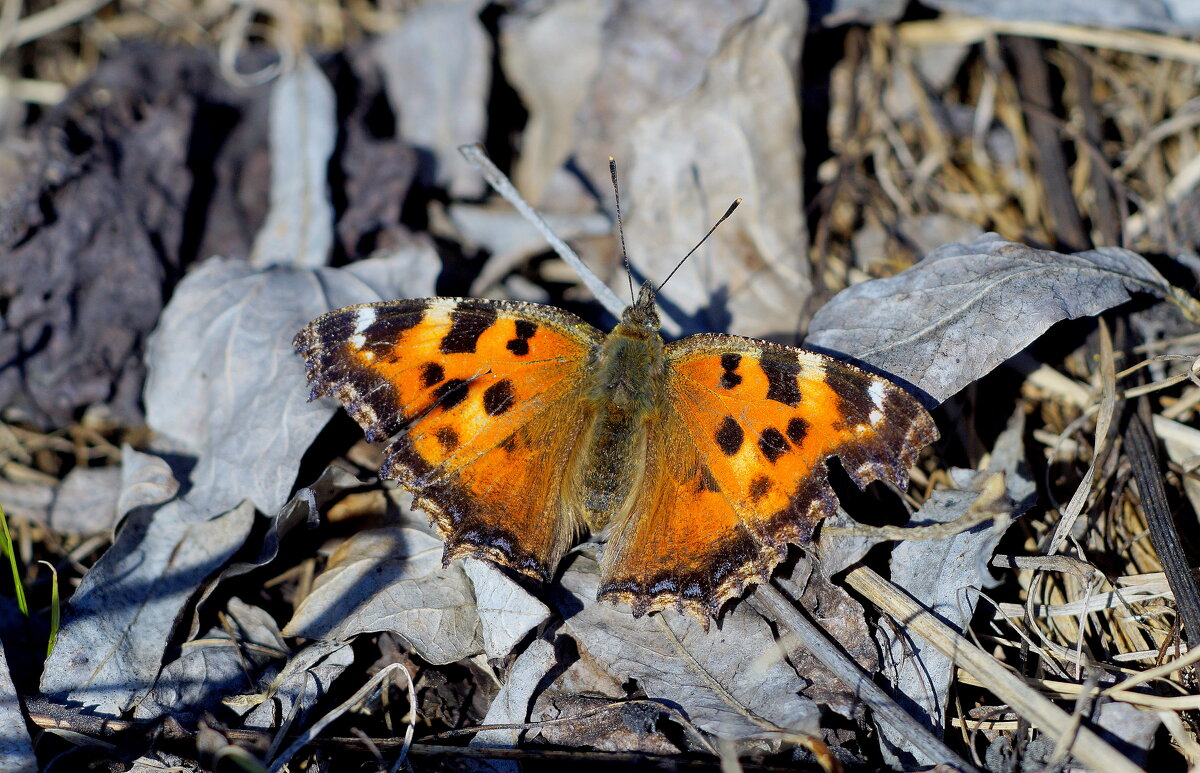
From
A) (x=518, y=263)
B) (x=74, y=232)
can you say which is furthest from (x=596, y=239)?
(x=74, y=232)

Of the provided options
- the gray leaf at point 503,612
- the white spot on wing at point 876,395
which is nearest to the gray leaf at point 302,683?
the gray leaf at point 503,612

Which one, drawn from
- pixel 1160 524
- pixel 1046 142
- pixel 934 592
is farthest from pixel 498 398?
pixel 1046 142

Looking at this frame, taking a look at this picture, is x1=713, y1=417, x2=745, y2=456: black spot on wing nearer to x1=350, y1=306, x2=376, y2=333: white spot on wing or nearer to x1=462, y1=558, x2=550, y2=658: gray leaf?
x1=462, y1=558, x2=550, y2=658: gray leaf

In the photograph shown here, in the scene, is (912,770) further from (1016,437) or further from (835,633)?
(1016,437)

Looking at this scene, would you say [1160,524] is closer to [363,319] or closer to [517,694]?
[517,694]

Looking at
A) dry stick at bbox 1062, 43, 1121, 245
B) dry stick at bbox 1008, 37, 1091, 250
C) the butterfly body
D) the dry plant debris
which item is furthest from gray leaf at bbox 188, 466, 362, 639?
dry stick at bbox 1062, 43, 1121, 245

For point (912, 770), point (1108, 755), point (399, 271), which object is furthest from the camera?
point (399, 271)

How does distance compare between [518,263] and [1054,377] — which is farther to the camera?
[518,263]

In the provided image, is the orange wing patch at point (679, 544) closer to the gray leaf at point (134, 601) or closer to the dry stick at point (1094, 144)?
the gray leaf at point (134, 601)
